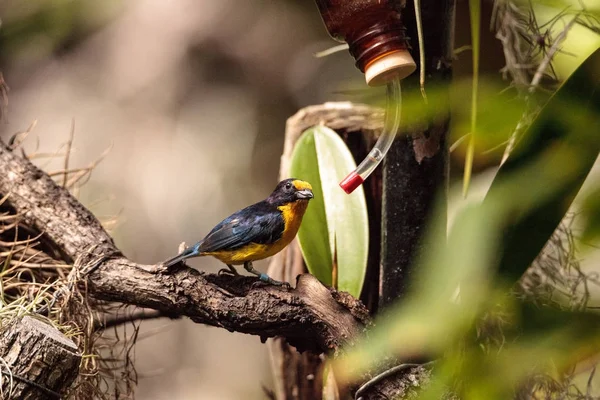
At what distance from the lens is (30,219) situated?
1.41 metres

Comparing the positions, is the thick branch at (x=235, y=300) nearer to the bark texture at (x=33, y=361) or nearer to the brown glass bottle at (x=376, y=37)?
the bark texture at (x=33, y=361)

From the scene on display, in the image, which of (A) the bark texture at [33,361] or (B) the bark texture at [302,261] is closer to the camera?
(A) the bark texture at [33,361]

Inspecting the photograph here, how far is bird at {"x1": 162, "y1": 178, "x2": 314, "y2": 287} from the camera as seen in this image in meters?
1.21

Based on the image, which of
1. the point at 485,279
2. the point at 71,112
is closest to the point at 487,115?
the point at 485,279

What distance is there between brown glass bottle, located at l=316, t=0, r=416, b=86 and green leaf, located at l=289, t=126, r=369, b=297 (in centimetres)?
65

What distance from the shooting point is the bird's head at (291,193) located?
1245mm

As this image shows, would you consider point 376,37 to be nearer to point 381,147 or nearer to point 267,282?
point 381,147

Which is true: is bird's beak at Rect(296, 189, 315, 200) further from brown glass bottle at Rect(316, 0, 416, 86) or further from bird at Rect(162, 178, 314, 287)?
brown glass bottle at Rect(316, 0, 416, 86)

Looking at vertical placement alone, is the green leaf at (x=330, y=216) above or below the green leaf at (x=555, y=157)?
above

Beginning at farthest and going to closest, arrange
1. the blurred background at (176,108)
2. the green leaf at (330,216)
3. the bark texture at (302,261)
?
the blurred background at (176,108) → the bark texture at (302,261) → the green leaf at (330,216)

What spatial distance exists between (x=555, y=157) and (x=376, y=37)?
0.52 metres

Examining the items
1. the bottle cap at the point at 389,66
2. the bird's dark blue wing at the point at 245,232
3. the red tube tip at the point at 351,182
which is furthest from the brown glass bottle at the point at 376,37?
the bird's dark blue wing at the point at 245,232

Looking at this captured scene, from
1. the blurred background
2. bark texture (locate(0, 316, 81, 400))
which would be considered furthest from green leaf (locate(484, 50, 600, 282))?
the blurred background

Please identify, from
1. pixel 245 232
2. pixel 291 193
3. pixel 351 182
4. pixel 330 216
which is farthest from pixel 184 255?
pixel 330 216
